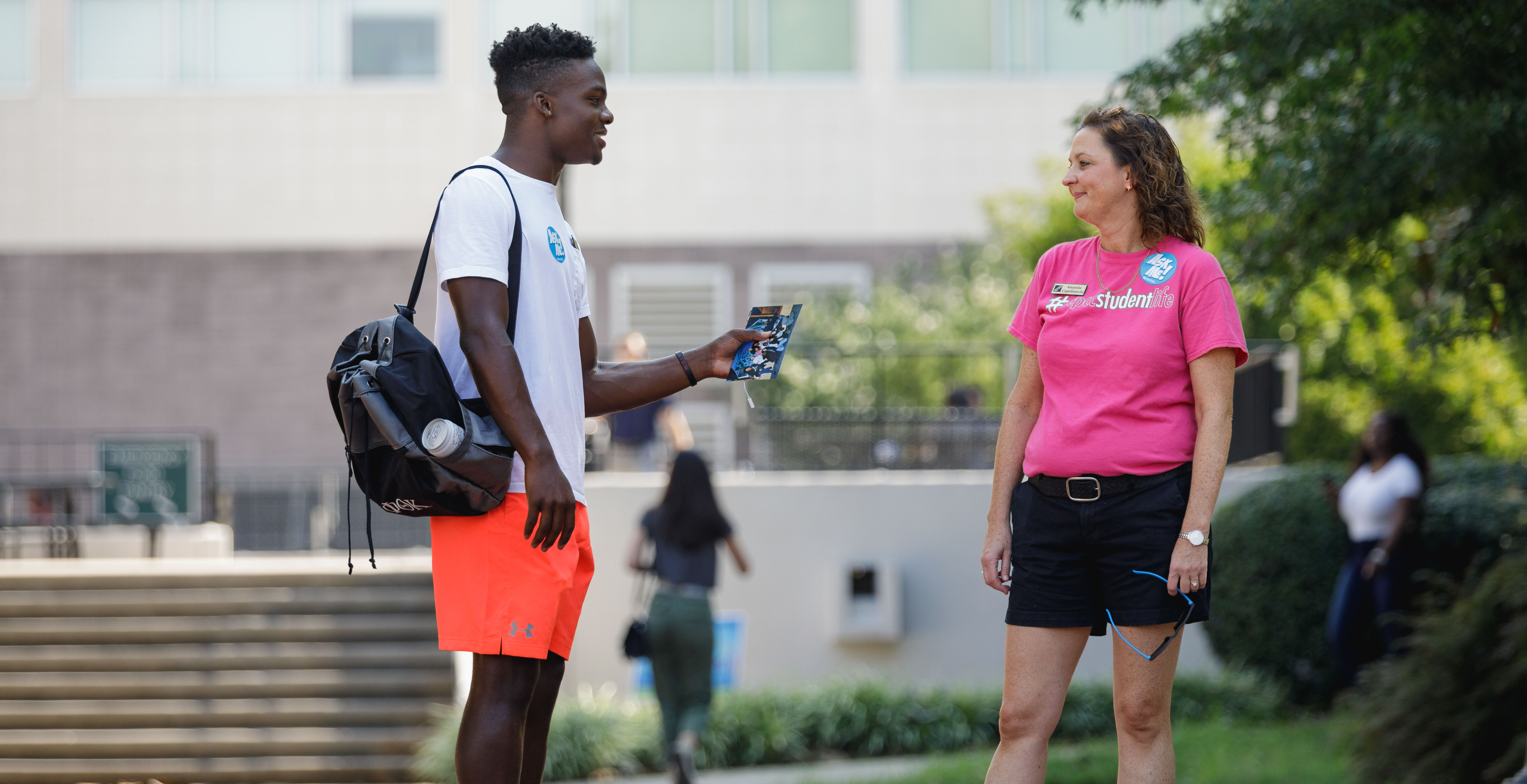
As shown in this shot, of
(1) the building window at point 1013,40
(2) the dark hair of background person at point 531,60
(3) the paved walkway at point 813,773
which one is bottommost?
(3) the paved walkway at point 813,773

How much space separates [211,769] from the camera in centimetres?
933

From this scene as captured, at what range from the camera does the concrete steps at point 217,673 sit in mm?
9430

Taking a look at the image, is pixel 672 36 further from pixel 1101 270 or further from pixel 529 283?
pixel 529 283

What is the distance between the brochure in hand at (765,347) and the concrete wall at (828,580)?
7.57 metres

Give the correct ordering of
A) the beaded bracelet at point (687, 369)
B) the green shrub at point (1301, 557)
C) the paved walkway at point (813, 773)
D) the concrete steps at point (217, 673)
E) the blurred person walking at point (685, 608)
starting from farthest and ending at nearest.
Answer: the green shrub at point (1301, 557) → the concrete steps at point (217, 673) → the paved walkway at point (813, 773) → the blurred person walking at point (685, 608) → the beaded bracelet at point (687, 369)

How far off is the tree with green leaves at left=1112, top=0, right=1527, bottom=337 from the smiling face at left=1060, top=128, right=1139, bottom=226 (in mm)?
1859

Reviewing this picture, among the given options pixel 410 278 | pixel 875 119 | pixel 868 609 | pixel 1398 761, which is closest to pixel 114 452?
pixel 410 278

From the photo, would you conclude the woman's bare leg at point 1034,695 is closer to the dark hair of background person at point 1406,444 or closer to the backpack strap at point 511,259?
the backpack strap at point 511,259

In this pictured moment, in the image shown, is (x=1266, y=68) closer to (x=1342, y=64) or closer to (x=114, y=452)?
(x=1342, y=64)

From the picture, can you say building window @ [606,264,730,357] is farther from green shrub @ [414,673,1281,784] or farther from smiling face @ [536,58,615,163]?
smiling face @ [536,58,615,163]

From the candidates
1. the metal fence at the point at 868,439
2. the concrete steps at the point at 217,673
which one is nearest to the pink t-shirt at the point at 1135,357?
the concrete steps at the point at 217,673

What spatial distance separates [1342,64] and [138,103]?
1772cm

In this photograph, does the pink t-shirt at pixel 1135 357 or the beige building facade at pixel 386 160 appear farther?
the beige building facade at pixel 386 160

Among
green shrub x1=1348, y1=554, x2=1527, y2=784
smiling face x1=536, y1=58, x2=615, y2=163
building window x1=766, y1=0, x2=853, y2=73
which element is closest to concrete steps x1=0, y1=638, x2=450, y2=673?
green shrub x1=1348, y1=554, x2=1527, y2=784
